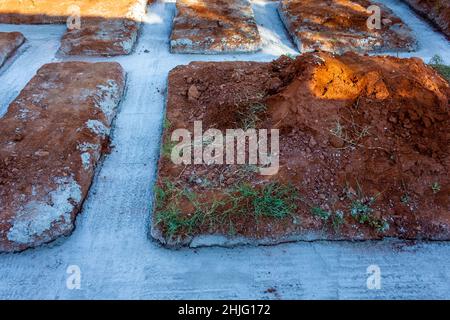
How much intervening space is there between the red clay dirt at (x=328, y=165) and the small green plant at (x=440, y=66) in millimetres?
895

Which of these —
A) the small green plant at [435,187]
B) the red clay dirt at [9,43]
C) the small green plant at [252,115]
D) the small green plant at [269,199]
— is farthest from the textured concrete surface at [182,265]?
the red clay dirt at [9,43]

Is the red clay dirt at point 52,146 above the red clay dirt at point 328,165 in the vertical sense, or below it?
below

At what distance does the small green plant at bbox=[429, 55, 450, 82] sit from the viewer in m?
6.38

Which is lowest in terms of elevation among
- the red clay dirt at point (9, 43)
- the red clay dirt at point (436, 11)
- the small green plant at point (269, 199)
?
the red clay dirt at point (9, 43)

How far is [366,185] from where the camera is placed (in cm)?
450

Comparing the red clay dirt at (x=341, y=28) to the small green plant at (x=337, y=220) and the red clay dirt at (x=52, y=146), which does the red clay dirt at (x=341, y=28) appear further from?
the small green plant at (x=337, y=220)

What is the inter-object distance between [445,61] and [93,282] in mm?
6920

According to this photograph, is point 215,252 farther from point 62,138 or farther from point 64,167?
point 62,138

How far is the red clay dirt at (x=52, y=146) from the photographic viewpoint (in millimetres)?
4172

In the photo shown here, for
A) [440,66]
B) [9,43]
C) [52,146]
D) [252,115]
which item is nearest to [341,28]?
[440,66]

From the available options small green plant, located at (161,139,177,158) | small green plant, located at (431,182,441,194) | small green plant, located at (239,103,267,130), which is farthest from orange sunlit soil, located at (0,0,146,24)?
small green plant, located at (431,182,441,194)

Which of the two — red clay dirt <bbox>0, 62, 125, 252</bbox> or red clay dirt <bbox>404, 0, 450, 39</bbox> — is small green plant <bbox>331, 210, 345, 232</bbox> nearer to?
red clay dirt <bbox>0, 62, 125, 252</bbox>

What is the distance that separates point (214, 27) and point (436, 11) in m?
4.86

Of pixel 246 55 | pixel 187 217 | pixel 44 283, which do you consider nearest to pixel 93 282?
pixel 44 283
